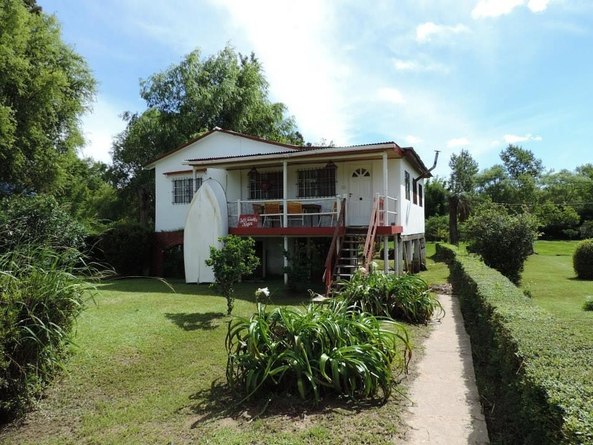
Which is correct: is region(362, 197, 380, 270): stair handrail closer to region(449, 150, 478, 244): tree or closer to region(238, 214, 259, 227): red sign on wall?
region(238, 214, 259, 227): red sign on wall

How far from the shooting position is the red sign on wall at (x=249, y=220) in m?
13.5

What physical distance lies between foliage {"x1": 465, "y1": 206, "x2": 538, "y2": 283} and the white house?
2695 millimetres

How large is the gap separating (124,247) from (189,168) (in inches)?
157

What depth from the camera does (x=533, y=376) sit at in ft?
9.79

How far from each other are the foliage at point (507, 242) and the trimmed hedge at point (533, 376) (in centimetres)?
979

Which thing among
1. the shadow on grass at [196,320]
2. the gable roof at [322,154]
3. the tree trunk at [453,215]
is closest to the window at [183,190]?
the gable roof at [322,154]

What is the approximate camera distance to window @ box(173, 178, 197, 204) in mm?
17188

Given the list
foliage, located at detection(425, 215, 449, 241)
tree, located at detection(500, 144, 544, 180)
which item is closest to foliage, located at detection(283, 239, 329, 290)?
foliage, located at detection(425, 215, 449, 241)

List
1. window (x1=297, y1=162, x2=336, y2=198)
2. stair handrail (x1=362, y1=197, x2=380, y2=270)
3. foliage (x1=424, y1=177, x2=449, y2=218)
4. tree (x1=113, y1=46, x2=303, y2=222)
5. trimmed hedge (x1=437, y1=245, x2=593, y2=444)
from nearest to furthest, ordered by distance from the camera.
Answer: trimmed hedge (x1=437, y1=245, x2=593, y2=444) < stair handrail (x1=362, y1=197, x2=380, y2=270) < window (x1=297, y1=162, x2=336, y2=198) < tree (x1=113, y1=46, x2=303, y2=222) < foliage (x1=424, y1=177, x2=449, y2=218)

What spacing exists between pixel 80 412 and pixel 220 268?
397 centimetres

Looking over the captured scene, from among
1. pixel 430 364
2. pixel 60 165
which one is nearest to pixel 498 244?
pixel 430 364

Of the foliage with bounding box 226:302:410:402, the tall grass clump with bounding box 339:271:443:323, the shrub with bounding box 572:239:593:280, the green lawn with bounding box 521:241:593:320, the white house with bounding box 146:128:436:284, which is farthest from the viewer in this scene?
the shrub with bounding box 572:239:593:280

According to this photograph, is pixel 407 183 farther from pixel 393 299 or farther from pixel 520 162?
pixel 520 162

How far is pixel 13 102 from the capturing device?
16.1 m
